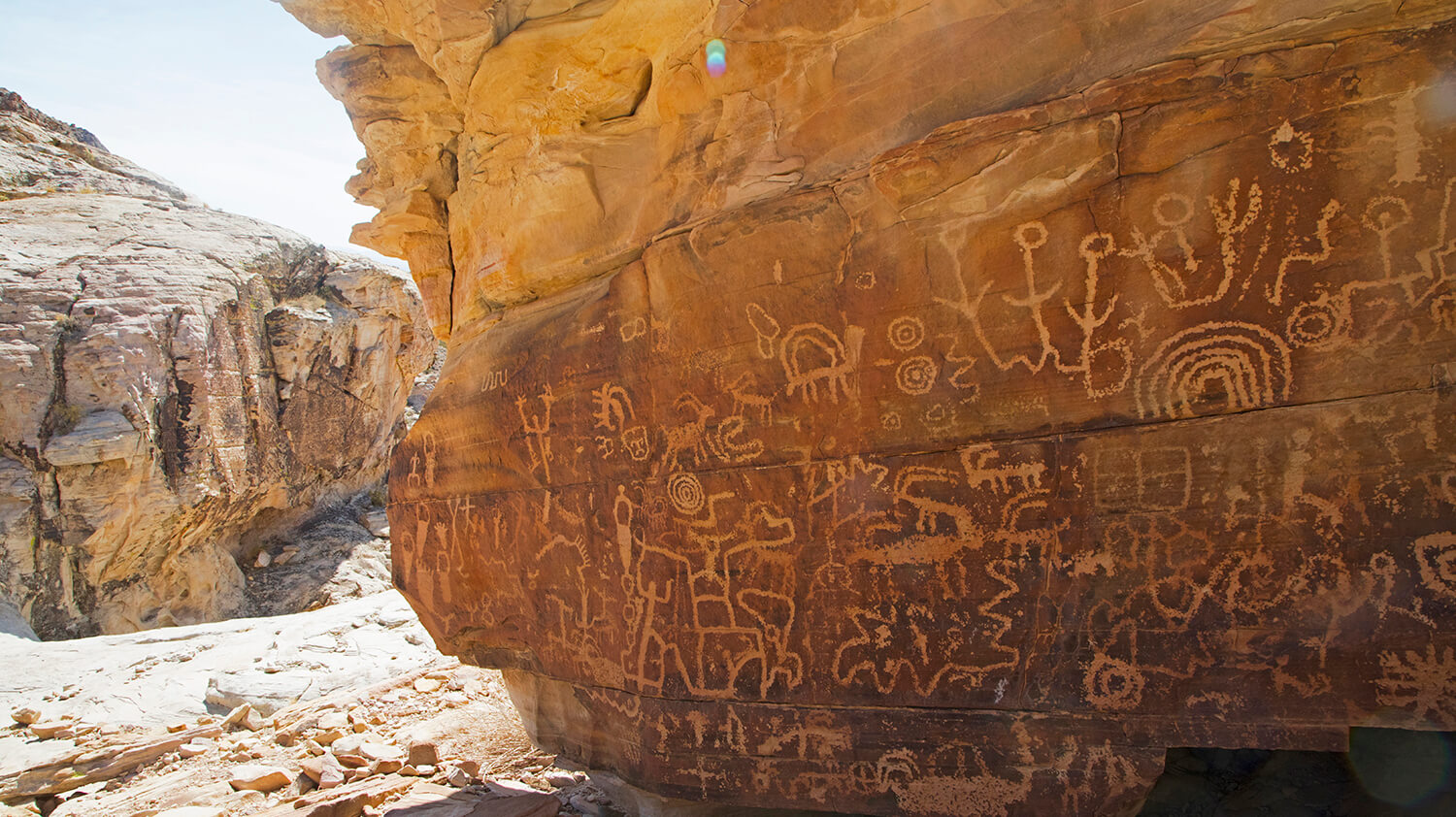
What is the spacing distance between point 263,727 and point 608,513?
3144mm

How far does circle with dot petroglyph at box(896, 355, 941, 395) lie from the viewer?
2197 millimetres

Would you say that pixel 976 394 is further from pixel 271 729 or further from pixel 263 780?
pixel 271 729

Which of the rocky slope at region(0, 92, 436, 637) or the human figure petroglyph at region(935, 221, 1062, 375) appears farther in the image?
the rocky slope at region(0, 92, 436, 637)

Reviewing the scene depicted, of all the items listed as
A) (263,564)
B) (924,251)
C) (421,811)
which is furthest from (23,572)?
(924,251)

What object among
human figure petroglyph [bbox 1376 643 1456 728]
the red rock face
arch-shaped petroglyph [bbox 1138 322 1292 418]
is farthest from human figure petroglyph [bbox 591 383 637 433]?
human figure petroglyph [bbox 1376 643 1456 728]

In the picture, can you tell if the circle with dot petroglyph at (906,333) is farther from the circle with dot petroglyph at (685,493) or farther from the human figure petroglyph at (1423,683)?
the human figure petroglyph at (1423,683)

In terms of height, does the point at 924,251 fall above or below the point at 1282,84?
below

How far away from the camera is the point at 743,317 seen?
255cm

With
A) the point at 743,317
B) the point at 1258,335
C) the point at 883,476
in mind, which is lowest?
the point at 883,476

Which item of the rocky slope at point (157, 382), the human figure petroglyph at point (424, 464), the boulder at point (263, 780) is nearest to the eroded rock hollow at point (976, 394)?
the human figure petroglyph at point (424, 464)

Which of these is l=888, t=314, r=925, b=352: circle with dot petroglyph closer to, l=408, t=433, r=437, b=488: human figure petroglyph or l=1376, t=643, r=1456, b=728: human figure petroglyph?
Answer: l=1376, t=643, r=1456, b=728: human figure petroglyph

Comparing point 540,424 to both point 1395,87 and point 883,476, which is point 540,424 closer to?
point 883,476

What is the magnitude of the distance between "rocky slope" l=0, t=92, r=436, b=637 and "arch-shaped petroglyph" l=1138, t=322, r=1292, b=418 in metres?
12.3

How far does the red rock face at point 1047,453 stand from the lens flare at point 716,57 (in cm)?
60
